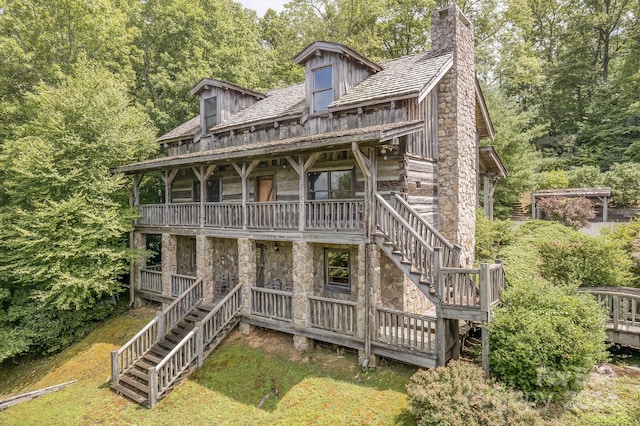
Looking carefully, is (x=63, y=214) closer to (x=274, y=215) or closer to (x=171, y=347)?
(x=171, y=347)

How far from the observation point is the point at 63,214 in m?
14.1

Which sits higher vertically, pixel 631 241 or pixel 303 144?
pixel 303 144

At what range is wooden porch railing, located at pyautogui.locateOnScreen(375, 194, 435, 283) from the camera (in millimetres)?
9188

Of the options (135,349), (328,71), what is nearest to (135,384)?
(135,349)

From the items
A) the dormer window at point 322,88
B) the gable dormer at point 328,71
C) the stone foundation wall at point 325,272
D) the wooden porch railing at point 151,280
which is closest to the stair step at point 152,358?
the wooden porch railing at point 151,280

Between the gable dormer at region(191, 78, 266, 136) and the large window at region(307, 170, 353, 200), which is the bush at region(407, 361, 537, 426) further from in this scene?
the gable dormer at region(191, 78, 266, 136)

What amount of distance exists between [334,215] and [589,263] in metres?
9.02

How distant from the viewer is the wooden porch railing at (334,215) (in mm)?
10492

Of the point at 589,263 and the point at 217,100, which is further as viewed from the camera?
the point at 217,100

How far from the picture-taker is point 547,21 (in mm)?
39344

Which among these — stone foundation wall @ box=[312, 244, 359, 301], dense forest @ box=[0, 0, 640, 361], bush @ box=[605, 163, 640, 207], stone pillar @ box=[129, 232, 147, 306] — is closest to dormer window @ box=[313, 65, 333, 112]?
stone foundation wall @ box=[312, 244, 359, 301]

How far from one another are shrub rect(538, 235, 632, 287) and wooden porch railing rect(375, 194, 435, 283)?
5.71 metres

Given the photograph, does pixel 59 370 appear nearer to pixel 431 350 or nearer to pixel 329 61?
pixel 431 350

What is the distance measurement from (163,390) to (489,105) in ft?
83.7
